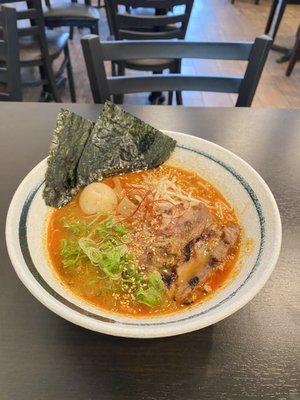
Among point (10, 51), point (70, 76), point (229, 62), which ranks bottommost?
point (70, 76)

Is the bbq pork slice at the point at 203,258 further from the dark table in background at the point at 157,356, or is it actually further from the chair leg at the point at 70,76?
the chair leg at the point at 70,76

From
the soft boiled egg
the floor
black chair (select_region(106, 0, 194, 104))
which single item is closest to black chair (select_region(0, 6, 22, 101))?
black chair (select_region(106, 0, 194, 104))

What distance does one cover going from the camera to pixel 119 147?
107cm

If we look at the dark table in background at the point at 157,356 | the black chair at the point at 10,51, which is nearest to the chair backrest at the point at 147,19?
the black chair at the point at 10,51

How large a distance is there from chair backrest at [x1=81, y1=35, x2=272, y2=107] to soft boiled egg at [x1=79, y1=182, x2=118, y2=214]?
2.09ft

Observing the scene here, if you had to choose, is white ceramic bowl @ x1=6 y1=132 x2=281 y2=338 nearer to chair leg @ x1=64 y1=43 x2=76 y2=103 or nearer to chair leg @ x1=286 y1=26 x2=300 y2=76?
chair leg @ x1=64 y1=43 x2=76 y2=103

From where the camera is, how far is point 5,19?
61.3 inches

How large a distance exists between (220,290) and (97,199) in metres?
0.39

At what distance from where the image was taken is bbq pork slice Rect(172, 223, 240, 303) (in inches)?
29.6

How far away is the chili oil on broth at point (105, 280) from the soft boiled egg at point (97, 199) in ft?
0.06

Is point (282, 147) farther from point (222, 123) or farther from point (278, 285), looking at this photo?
point (278, 285)

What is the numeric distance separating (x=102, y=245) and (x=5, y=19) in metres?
1.21

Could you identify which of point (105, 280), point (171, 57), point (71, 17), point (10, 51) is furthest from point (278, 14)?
point (105, 280)

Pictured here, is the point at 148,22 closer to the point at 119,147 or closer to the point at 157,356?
the point at 119,147
